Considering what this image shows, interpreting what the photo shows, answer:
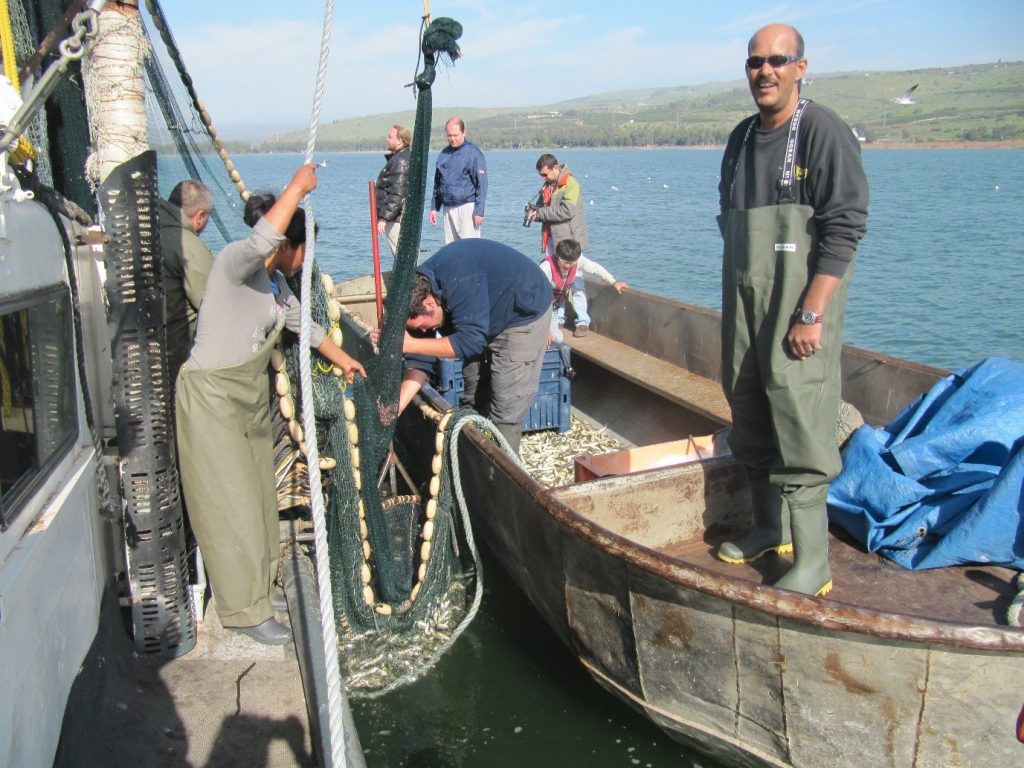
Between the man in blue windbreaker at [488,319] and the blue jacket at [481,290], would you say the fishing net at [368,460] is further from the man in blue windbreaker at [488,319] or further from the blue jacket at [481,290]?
the blue jacket at [481,290]

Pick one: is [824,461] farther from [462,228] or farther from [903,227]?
[903,227]

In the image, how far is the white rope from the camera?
2.29m

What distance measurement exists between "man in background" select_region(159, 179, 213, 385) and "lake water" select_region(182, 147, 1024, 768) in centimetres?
40

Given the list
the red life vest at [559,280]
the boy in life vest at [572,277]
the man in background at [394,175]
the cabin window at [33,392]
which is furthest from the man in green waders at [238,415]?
the man in background at [394,175]

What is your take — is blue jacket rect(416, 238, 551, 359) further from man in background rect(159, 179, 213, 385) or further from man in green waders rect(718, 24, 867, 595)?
man in green waders rect(718, 24, 867, 595)

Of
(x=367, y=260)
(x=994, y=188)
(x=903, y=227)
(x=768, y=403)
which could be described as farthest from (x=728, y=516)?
(x=994, y=188)

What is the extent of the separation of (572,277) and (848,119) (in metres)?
118

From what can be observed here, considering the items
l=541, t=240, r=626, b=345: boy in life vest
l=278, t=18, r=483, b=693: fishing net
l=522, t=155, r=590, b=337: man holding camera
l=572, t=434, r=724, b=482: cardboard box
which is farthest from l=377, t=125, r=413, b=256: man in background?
l=278, t=18, r=483, b=693: fishing net

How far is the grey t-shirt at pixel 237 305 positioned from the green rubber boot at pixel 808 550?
2.42 meters

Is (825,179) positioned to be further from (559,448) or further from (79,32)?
(559,448)

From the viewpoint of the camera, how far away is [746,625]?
11.7 feet

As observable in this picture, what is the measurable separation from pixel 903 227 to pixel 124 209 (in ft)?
122

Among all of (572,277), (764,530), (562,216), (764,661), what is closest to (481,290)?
(764,530)

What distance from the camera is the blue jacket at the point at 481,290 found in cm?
513
